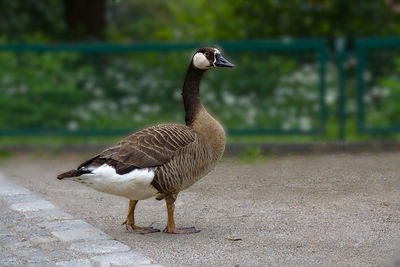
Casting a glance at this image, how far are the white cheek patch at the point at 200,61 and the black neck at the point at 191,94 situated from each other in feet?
0.22

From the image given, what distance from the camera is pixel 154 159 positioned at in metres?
6.74

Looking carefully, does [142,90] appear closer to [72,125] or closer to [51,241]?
[72,125]

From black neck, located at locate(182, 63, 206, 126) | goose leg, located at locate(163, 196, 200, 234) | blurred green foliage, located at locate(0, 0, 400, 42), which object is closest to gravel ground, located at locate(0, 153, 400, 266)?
goose leg, located at locate(163, 196, 200, 234)

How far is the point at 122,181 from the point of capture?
21.4 ft

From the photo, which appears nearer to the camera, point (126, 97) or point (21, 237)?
point (21, 237)

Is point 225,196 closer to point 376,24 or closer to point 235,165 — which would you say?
point 235,165

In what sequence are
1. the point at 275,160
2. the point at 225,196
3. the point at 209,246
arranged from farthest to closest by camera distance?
the point at 275,160 → the point at 225,196 → the point at 209,246

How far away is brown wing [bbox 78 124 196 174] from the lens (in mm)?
6616

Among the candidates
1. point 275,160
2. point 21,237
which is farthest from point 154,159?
point 275,160

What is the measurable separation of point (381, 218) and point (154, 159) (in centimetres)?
255

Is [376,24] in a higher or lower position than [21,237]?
higher

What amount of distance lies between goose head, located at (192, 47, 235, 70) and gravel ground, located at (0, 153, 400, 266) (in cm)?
162

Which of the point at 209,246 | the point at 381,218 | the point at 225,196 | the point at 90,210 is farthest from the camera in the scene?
the point at 225,196

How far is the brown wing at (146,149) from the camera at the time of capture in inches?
Result: 260
